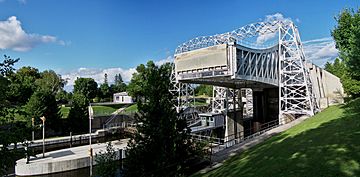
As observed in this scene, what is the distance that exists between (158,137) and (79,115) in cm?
3660

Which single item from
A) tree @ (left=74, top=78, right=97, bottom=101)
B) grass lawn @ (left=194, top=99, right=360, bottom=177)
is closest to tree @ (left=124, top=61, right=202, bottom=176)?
grass lawn @ (left=194, top=99, right=360, bottom=177)

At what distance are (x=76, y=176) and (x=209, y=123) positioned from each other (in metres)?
22.1

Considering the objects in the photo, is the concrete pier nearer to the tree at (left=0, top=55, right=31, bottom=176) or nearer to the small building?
the tree at (left=0, top=55, right=31, bottom=176)

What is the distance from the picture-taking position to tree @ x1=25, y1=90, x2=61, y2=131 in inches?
1422

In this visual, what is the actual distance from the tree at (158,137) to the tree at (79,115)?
3489 centimetres

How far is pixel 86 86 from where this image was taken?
87.1 m

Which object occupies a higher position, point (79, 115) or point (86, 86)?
point (86, 86)

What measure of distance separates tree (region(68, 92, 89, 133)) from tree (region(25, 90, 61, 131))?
7.60 ft

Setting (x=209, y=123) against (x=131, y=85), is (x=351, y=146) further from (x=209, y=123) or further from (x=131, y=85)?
(x=131, y=85)

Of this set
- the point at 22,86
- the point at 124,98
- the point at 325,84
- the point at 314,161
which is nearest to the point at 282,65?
the point at 325,84

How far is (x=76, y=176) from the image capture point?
78.0 feet

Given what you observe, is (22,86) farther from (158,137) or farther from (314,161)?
(314,161)

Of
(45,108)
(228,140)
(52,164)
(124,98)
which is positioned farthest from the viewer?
(124,98)

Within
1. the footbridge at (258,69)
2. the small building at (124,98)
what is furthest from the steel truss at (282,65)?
the small building at (124,98)
